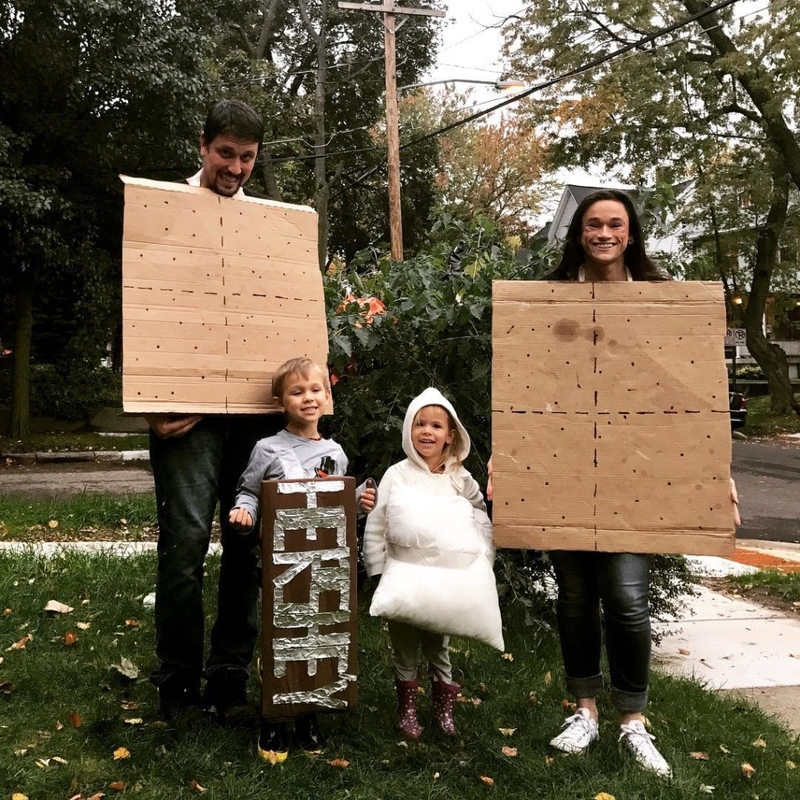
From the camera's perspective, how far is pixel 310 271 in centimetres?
303

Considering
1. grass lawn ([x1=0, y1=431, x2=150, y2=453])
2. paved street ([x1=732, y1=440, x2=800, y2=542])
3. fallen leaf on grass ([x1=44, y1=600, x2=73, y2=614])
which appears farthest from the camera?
grass lawn ([x1=0, y1=431, x2=150, y2=453])

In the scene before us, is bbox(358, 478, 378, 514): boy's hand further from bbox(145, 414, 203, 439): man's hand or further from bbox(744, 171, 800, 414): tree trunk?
bbox(744, 171, 800, 414): tree trunk

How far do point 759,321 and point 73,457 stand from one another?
15.5 meters

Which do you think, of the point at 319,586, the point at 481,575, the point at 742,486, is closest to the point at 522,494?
the point at 481,575

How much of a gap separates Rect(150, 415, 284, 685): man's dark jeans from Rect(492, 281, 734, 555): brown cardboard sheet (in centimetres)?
82

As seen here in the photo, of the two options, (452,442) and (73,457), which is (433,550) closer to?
(452,442)

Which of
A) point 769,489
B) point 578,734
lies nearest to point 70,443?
point 769,489

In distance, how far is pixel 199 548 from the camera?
8.98 ft

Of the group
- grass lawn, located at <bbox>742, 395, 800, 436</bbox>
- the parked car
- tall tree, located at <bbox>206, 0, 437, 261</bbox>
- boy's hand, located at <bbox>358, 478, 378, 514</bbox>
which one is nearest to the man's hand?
boy's hand, located at <bbox>358, 478, 378, 514</bbox>

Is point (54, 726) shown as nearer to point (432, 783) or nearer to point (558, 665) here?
point (432, 783)

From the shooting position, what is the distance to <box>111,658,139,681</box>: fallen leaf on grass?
132 inches

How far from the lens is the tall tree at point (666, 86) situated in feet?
55.5

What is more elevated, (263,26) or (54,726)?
(263,26)

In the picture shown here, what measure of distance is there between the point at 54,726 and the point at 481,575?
151cm
